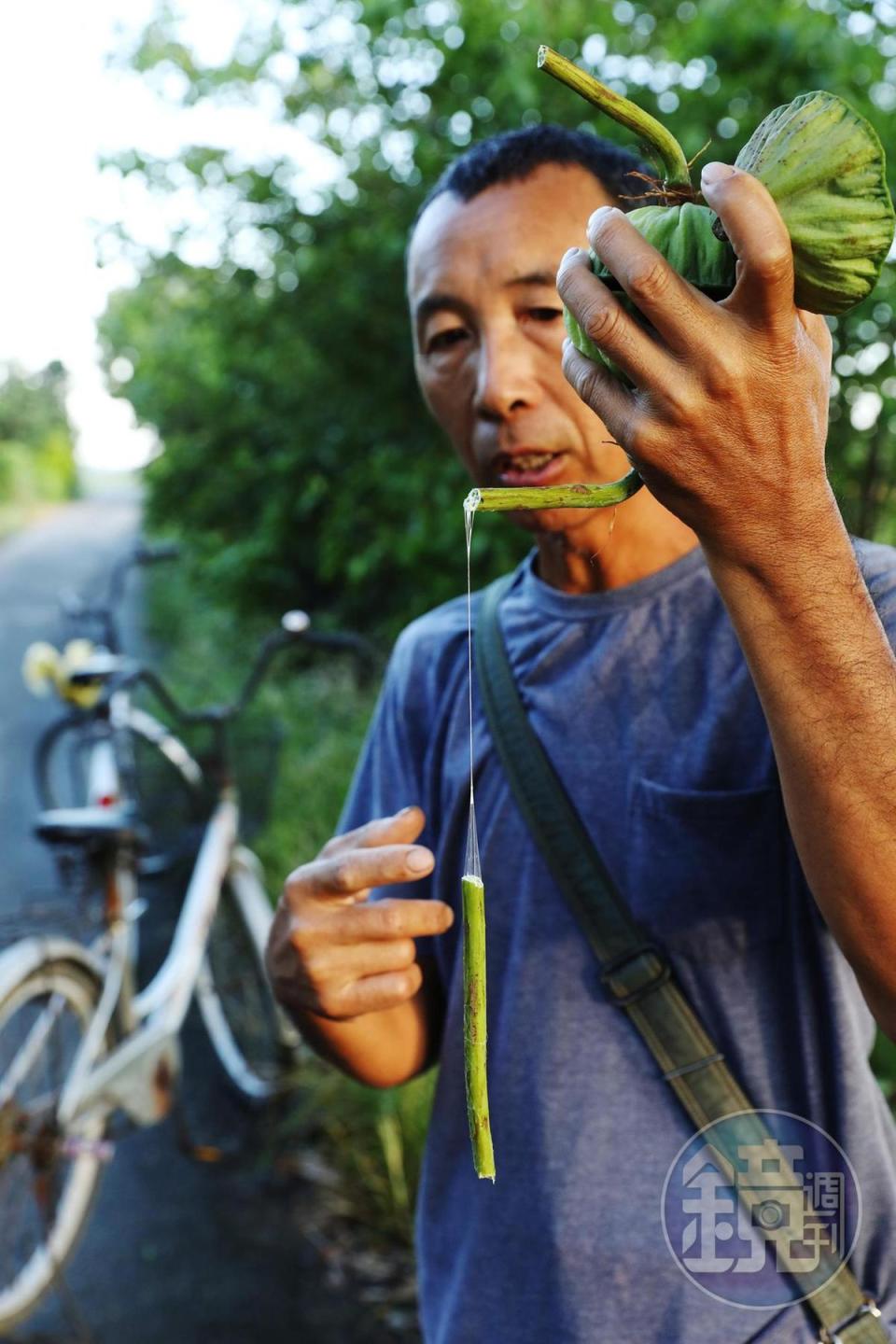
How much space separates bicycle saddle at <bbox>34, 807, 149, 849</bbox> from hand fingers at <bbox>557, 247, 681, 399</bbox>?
326cm

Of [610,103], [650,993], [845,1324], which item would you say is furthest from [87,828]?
[610,103]

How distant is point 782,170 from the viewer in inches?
34.9

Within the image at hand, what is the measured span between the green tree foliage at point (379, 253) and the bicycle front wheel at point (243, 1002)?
5.50ft

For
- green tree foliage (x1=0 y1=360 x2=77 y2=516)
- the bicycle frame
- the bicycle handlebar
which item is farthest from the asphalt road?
green tree foliage (x1=0 y1=360 x2=77 y2=516)

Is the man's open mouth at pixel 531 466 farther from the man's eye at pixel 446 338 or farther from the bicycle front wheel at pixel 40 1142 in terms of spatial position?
the bicycle front wheel at pixel 40 1142

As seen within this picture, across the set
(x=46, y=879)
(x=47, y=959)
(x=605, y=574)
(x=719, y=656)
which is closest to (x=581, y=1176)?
(x=719, y=656)

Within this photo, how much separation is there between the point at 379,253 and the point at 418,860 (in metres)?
4.68

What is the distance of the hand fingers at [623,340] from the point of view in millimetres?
882

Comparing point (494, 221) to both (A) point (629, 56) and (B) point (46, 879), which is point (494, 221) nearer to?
(A) point (629, 56)

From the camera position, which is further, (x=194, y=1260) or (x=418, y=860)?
(x=194, y=1260)

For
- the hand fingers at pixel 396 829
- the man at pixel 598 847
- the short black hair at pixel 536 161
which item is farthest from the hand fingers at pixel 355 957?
the short black hair at pixel 536 161

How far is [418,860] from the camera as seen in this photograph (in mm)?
1409

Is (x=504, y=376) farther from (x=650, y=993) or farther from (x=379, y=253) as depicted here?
(x=379, y=253)

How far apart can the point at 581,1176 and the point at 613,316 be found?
3.68ft
